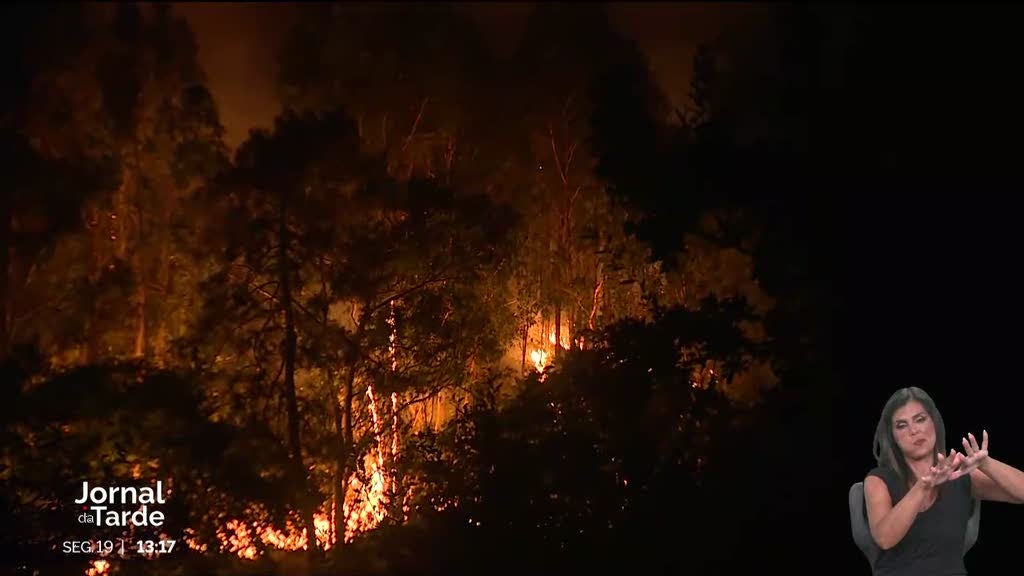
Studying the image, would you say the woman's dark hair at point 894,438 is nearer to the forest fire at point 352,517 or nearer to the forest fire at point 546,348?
the forest fire at point 352,517

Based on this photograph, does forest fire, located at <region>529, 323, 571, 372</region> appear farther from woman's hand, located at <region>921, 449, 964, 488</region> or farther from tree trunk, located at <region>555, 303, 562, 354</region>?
woman's hand, located at <region>921, 449, 964, 488</region>

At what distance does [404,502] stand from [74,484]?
269 cm

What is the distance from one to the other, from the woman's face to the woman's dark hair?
0.04ft

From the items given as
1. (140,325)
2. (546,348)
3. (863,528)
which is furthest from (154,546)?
(863,528)

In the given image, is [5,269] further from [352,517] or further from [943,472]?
[943,472]

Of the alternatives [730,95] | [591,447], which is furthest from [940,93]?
[591,447]

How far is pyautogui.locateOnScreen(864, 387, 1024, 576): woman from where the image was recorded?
1789 millimetres

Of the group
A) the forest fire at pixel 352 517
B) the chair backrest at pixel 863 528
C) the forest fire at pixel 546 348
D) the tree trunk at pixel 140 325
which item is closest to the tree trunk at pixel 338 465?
the forest fire at pixel 352 517

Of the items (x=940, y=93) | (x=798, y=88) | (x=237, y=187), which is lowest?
(x=940, y=93)

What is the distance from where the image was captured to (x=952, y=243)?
473cm

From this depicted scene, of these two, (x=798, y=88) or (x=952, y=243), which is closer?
(x=952, y=243)

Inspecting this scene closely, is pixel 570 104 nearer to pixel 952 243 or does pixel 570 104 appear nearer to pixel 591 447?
pixel 591 447

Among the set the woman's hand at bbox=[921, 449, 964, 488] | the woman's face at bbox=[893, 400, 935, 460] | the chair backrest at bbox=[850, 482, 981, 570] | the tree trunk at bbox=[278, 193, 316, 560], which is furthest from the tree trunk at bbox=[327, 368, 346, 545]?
the woman's hand at bbox=[921, 449, 964, 488]

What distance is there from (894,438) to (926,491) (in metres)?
0.17
